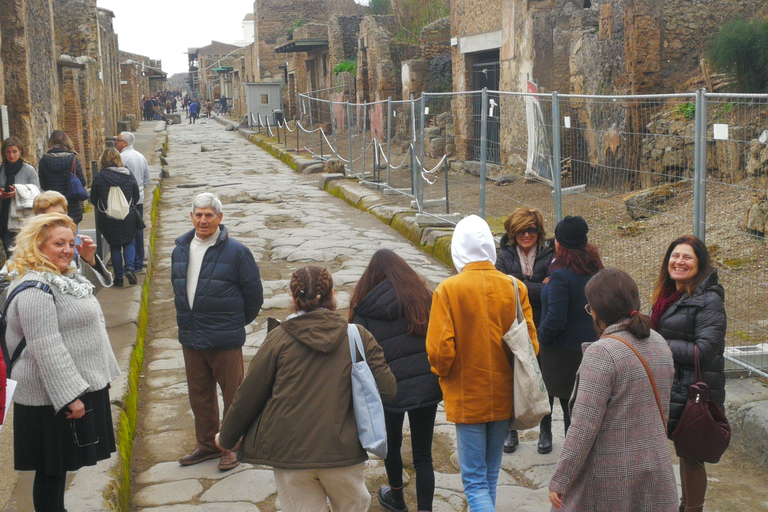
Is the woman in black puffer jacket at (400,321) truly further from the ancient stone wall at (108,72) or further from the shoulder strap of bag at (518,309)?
the ancient stone wall at (108,72)

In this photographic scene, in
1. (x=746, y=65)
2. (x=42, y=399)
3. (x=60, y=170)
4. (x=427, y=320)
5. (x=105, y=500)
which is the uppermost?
(x=746, y=65)

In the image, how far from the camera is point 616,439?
2.72m

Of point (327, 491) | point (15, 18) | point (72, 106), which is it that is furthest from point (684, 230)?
point (72, 106)

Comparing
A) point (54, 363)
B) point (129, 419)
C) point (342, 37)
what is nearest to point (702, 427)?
point (54, 363)

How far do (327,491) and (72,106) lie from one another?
487 inches

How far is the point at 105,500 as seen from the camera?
142 inches

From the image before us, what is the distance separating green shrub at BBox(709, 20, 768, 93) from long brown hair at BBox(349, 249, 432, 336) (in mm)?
6851

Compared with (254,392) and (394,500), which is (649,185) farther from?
(254,392)

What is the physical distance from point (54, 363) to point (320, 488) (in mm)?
1188

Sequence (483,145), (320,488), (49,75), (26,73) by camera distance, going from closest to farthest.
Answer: (320,488) → (483,145) → (26,73) → (49,75)

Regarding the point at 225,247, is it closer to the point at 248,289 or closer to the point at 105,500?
the point at 248,289

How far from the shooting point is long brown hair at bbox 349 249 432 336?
352cm

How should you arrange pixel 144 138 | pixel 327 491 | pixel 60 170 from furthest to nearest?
pixel 144 138
pixel 60 170
pixel 327 491

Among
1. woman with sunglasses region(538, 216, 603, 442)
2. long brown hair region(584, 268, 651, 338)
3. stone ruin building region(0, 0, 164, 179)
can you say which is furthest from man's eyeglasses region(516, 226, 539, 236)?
stone ruin building region(0, 0, 164, 179)
